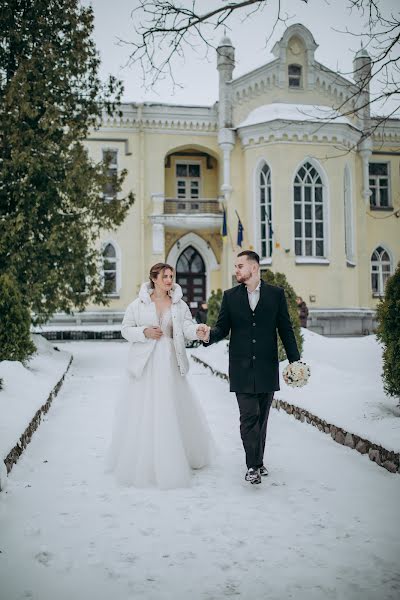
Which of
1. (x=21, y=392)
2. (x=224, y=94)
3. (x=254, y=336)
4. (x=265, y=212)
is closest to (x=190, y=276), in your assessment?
(x=265, y=212)

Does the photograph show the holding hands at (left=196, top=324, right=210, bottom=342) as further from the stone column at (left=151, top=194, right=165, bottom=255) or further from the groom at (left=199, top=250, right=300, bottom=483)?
the stone column at (left=151, top=194, right=165, bottom=255)

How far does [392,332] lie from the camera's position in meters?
6.33

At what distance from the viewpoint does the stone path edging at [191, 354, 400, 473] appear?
5.09 m

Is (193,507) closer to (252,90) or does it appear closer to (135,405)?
(135,405)

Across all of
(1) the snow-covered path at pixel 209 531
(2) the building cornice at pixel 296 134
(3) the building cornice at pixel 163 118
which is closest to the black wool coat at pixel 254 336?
(1) the snow-covered path at pixel 209 531

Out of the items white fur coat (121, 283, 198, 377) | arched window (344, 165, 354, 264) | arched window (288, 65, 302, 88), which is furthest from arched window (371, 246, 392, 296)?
white fur coat (121, 283, 198, 377)

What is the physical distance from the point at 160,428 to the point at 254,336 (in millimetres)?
1095

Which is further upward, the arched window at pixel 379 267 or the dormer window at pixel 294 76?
the dormer window at pixel 294 76

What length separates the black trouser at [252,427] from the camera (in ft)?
15.9

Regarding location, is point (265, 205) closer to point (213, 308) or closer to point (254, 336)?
point (213, 308)

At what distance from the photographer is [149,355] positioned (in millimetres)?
5117

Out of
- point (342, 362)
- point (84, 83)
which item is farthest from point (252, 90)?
point (342, 362)

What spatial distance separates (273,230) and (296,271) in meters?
1.87

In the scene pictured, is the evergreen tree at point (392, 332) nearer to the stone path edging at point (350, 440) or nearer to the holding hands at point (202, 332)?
the stone path edging at point (350, 440)
